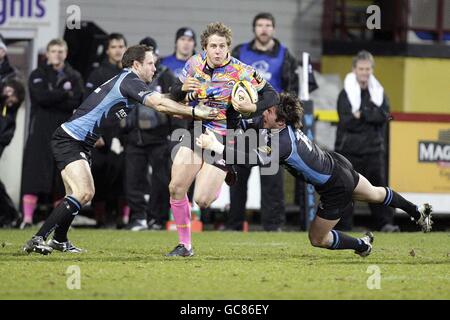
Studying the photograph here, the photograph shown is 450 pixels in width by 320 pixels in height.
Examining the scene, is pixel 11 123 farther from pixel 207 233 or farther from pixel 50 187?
pixel 207 233

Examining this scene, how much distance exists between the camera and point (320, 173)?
1055cm

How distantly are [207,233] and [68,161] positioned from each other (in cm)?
424

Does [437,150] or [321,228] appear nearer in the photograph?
[321,228]

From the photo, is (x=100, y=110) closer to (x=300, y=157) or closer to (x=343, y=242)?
(x=300, y=157)

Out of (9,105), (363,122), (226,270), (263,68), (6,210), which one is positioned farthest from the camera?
(363,122)

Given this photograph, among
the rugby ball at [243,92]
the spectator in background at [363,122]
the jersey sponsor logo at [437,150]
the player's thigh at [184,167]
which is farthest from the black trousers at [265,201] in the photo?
the rugby ball at [243,92]

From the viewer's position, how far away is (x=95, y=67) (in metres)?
16.8

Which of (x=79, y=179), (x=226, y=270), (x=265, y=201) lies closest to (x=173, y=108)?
(x=79, y=179)

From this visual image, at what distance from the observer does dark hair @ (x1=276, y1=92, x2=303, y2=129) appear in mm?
10359

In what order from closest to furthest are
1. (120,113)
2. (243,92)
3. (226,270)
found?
(226,270), (243,92), (120,113)

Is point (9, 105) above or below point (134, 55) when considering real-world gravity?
→ below

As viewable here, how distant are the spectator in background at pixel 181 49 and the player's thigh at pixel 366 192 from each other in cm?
486

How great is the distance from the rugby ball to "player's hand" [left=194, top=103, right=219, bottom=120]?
25cm

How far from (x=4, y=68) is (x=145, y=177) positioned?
232 centimetres
